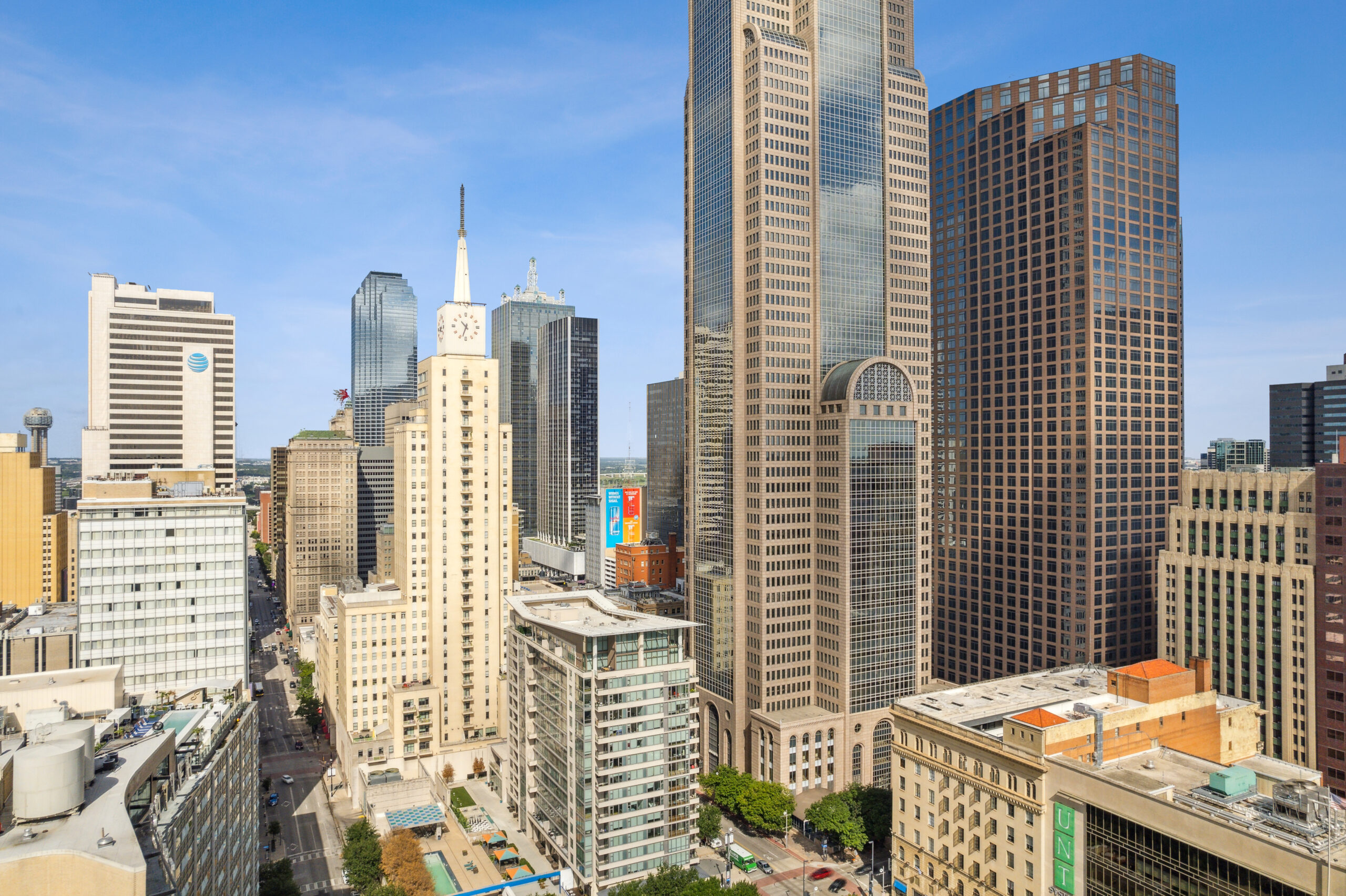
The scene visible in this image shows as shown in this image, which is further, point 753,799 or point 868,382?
point 868,382

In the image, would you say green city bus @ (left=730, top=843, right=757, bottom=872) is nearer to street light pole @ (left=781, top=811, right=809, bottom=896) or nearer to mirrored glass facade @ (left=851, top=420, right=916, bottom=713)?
street light pole @ (left=781, top=811, right=809, bottom=896)

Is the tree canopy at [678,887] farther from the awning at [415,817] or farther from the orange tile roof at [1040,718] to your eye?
the awning at [415,817]

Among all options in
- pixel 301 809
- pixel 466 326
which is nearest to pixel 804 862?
pixel 301 809

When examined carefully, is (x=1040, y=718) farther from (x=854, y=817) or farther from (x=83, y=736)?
(x=83, y=736)

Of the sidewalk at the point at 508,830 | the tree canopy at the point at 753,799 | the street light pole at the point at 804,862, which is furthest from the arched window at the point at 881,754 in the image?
the sidewalk at the point at 508,830

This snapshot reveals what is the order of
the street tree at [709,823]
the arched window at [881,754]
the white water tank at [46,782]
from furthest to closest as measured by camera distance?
the arched window at [881,754] < the street tree at [709,823] < the white water tank at [46,782]
